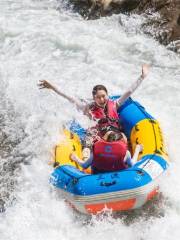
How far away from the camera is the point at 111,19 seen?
11.9 m

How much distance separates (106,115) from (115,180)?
147 centimetres

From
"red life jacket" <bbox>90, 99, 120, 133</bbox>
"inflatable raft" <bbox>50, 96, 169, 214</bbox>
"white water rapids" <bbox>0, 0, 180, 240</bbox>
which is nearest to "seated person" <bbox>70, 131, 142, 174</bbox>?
"inflatable raft" <bbox>50, 96, 169, 214</bbox>

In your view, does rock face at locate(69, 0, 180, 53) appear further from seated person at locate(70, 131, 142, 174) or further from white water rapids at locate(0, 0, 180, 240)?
seated person at locate(70, 131, 142, 174)

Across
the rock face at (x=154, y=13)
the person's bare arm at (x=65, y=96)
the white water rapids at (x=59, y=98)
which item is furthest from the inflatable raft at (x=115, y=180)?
the rock face at (x=154, y=13)

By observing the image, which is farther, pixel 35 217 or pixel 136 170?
pixel 35 217

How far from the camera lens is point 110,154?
232 inches

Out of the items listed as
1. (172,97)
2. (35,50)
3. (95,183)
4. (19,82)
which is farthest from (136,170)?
(35,50)

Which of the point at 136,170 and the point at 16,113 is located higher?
the point at 136,170

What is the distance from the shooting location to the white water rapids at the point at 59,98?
618 cm

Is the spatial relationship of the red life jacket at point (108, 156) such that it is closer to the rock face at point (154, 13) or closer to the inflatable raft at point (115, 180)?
the inflatable raft at point (115, 180)

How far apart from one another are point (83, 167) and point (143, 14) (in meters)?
6.18

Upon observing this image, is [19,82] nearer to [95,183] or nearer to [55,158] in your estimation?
[55,158]

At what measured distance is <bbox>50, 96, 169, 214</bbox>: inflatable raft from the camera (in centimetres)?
573

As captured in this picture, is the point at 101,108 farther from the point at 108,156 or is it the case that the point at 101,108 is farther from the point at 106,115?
the point at 108,156
